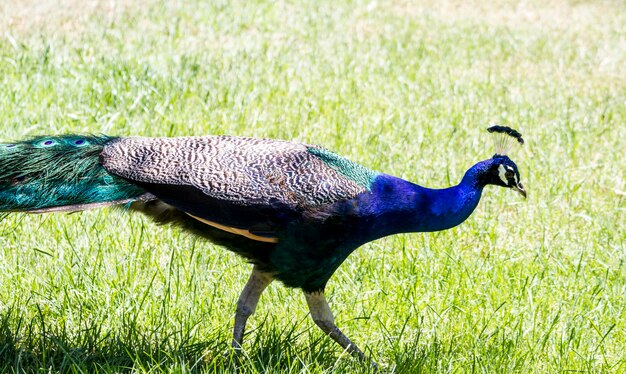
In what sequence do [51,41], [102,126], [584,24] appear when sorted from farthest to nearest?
[584,24]
[51,41]
[102,126]

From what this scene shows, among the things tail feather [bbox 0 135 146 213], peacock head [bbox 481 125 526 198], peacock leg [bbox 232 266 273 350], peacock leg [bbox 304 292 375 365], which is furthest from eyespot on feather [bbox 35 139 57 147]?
peacock head [bbox 481 125 526 198]

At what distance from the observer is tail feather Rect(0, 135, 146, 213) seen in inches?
135

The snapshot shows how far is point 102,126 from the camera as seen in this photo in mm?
5543

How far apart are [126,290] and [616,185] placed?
9.96ft

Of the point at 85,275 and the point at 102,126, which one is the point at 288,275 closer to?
the point at 85,275

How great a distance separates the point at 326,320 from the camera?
3693 millimetres

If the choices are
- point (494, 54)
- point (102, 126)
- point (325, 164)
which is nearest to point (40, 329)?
point (325, 164)

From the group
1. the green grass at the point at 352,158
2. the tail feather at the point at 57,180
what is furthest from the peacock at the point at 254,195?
the green grass at the point at 352,158

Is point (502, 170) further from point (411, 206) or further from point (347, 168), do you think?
point (347, 168)

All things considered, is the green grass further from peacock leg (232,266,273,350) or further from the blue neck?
the blue neck

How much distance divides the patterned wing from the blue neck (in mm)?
68

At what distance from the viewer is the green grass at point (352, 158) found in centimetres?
372

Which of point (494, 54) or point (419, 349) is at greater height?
point (494, 54)

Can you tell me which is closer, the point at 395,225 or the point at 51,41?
the point at 395,225
